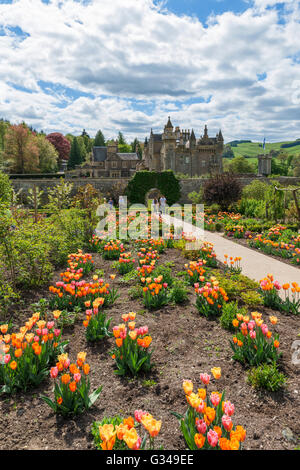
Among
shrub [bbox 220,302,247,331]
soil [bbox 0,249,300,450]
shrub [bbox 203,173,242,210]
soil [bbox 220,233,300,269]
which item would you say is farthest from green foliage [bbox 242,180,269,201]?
shrub [bbox 220,302,247,331]

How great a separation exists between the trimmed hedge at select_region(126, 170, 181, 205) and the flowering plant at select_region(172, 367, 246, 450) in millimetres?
23689

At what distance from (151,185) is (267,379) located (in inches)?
929

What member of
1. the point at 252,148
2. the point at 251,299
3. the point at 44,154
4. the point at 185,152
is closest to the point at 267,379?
the point at 251,299

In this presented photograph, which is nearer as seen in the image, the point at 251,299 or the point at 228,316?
the point at 228,316

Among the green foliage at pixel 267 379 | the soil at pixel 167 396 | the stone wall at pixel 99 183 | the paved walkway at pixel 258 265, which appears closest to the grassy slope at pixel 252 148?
the stone wall at pixel 99 183

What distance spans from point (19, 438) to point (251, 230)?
38.3 ft

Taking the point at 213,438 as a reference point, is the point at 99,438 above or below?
below

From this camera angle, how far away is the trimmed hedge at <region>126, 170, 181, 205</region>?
1005 inches

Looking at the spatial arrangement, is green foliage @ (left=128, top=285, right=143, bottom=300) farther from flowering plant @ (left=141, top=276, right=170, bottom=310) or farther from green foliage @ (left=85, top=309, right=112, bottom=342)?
green foliage @ (left=85, top=309, right=112, bottom=342)

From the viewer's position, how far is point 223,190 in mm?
17578

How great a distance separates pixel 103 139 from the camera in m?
70.0

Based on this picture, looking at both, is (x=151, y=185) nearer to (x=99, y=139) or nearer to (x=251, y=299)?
(x=251, y=299)

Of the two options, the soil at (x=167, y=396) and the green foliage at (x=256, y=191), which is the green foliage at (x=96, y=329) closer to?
the soil at (x=167, y=396)
